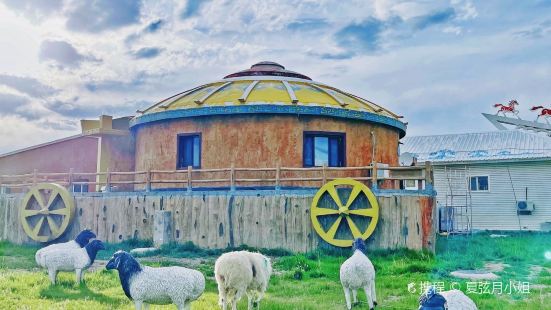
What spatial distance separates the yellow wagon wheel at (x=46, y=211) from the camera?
53.9ft

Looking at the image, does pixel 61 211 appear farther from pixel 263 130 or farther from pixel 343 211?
pixel 343 211

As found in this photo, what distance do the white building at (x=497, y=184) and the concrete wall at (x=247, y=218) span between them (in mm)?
10879

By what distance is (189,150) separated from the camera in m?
17.5

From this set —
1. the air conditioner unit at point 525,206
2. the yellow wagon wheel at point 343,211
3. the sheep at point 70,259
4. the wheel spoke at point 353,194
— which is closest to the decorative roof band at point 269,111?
the yellow wagon wheel at point 343,211

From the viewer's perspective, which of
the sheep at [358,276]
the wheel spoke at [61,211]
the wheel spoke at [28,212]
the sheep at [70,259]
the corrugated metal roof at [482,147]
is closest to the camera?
the sheep at [358,276]

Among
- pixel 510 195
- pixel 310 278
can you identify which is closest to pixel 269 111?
pixel 310 278

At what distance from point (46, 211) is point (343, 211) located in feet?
30.1

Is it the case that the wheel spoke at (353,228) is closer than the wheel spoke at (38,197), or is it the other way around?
the wheel spoke at (353,228)

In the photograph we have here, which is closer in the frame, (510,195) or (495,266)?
(495,266)

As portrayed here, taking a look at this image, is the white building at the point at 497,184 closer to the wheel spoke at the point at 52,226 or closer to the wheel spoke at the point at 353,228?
the wheel spoke at the point at 353,228

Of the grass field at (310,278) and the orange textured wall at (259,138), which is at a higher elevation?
the orange textured wall at (259,138)

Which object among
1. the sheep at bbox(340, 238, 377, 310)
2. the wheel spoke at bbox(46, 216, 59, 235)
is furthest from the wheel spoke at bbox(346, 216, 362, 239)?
the wheel spoke at bbox(46, 216, 59, 235)

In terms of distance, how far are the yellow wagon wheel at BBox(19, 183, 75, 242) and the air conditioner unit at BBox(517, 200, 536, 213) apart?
18.1m

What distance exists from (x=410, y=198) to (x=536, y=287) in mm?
3778
